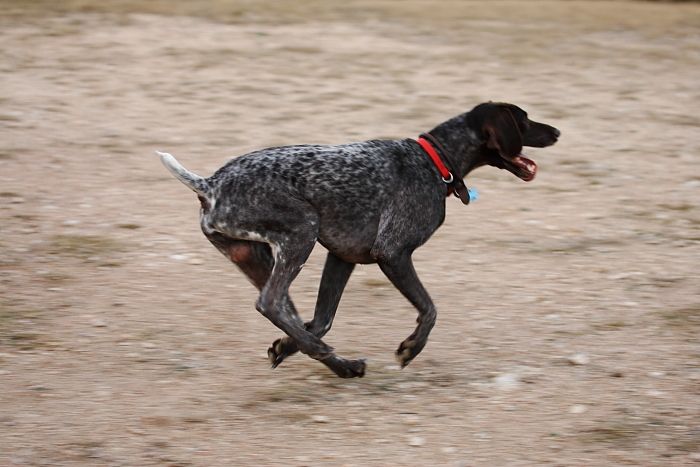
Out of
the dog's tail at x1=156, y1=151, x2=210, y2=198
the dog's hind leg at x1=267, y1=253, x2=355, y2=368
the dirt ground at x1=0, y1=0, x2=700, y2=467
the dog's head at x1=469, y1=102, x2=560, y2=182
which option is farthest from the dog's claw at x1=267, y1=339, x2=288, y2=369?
the dog's head at x1=469, y1=102, x2=560, y2=182

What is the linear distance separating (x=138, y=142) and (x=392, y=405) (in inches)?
207

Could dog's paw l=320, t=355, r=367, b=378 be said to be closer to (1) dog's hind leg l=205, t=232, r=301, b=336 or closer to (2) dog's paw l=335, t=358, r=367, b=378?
(2) dog's paw l=335, t=358, r=367, b=378

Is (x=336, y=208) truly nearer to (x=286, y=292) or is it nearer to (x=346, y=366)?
(x=286, y=292)

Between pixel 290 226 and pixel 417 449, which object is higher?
pixel 290 226

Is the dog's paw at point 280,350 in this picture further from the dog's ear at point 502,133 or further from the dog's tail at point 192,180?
the dog's ear at point 502,133

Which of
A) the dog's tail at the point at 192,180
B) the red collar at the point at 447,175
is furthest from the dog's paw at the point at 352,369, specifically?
the dog's tail at the point at 192,180

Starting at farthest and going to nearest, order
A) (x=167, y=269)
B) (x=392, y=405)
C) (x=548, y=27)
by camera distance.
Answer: (x=548, y=27) < (x=167, y=269) < (x=392, y=405)

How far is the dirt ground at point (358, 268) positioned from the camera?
552 cm

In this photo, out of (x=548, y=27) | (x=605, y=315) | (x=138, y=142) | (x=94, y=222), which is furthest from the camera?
(x=548, y=27)

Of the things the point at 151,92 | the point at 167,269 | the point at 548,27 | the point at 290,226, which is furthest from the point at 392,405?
the point at 548,27

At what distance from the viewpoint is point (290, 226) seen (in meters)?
5.84

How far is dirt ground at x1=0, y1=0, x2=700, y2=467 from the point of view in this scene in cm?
552

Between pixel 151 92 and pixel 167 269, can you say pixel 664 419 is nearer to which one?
pixel 167 269

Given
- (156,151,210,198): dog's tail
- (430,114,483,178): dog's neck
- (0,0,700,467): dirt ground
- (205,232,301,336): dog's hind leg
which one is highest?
(430,114,483,178): dog's neck
